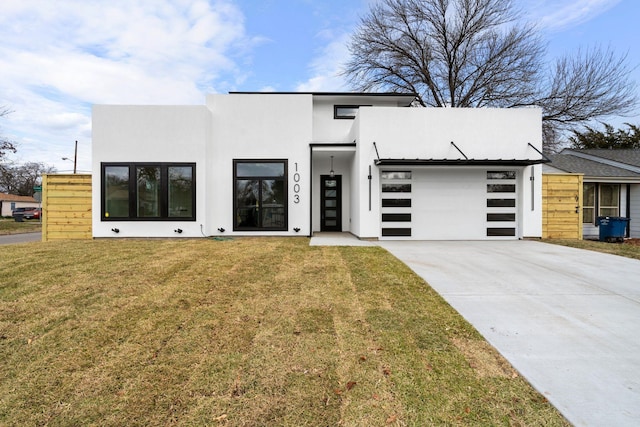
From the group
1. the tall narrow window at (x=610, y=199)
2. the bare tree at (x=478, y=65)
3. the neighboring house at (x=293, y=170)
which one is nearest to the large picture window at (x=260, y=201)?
the neighboring house at (x=293, y=170)

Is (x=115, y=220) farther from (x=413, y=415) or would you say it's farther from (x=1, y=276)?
(x=413, y=415)

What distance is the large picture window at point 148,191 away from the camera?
1000 cm

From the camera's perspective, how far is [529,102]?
55.0 feet

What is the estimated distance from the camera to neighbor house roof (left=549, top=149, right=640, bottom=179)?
12914 mm

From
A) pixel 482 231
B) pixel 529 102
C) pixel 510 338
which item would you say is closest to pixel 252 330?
pixel 510 338

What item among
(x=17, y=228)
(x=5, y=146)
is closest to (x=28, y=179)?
(x=17, y=228)

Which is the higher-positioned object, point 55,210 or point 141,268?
point 55,210

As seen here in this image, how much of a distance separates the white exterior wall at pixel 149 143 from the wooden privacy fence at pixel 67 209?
627 millimetres

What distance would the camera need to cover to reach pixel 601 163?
580 inches

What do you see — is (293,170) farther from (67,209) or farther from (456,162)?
(67,209)

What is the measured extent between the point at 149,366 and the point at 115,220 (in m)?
9.24

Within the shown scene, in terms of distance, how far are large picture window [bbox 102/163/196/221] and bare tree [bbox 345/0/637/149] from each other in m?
12.8

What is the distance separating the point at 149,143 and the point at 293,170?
4806mm

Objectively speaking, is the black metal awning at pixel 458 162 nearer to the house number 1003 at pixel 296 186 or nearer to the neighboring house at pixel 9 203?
the house number 1003 at pixel 296 186
